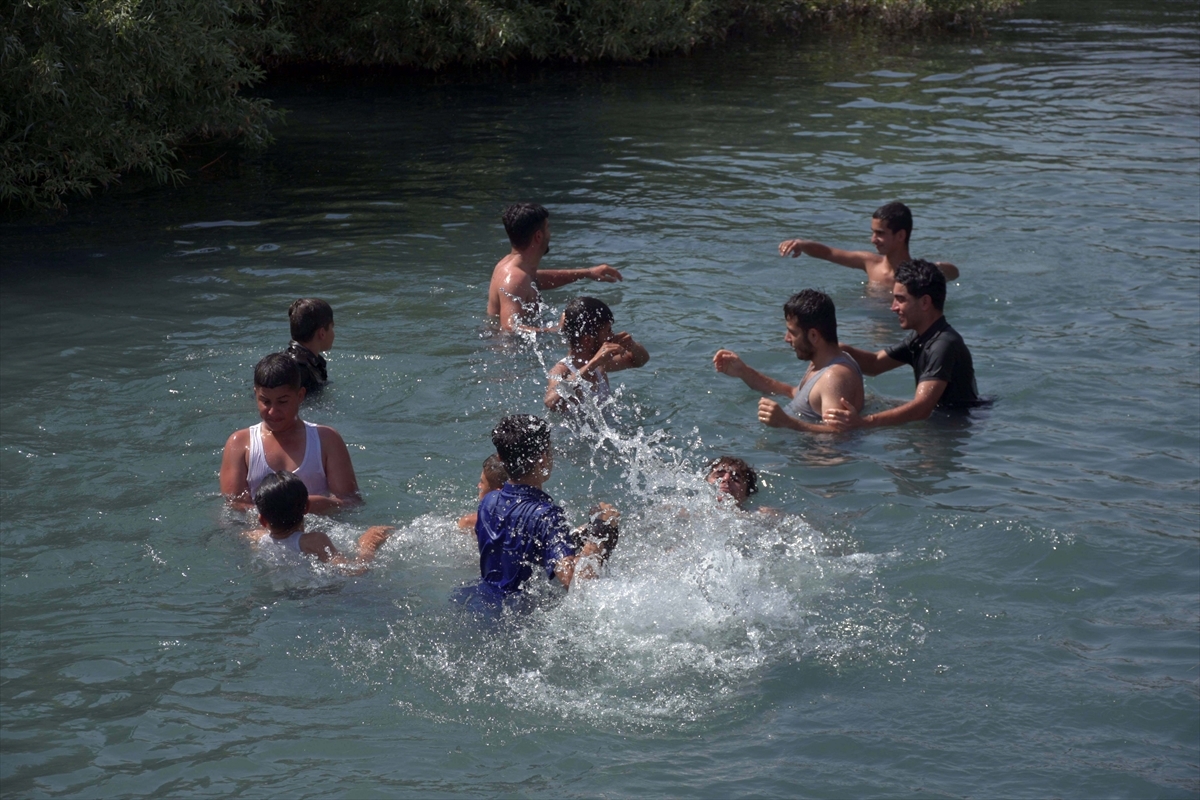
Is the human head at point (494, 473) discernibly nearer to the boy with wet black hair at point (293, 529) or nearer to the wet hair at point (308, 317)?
the boy with wet black hair at point (293, 529)

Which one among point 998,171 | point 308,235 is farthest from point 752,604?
point 998,171

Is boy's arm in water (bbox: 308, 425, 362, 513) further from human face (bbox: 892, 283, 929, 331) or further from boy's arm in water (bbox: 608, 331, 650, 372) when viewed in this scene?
human face (bbox: 892, 283, 929, 331)

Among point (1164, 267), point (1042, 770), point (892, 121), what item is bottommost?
point (1042, 770)

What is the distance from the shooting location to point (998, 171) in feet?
56.4

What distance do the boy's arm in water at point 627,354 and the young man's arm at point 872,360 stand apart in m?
1.70

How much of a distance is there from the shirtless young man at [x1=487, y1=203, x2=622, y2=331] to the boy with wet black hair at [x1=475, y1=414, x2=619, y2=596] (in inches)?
187

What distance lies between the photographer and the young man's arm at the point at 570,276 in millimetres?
11344

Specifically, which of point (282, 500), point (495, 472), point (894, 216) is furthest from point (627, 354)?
point (894, 216)

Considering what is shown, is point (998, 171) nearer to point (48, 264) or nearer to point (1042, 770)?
point (48, 264)

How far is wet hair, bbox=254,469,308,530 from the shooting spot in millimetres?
6861

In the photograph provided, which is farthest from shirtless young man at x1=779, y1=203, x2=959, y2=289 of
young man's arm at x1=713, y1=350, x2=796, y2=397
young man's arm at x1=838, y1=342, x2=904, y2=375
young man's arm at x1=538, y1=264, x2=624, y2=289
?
young man's arm at x1=713, y1=350, x2=796, y2=397

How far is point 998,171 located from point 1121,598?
11.4 metres

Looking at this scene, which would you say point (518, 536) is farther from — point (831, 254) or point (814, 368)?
point (831, 254)

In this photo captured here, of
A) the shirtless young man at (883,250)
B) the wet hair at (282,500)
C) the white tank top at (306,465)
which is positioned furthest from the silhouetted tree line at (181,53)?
the wet hair at (282,500)
